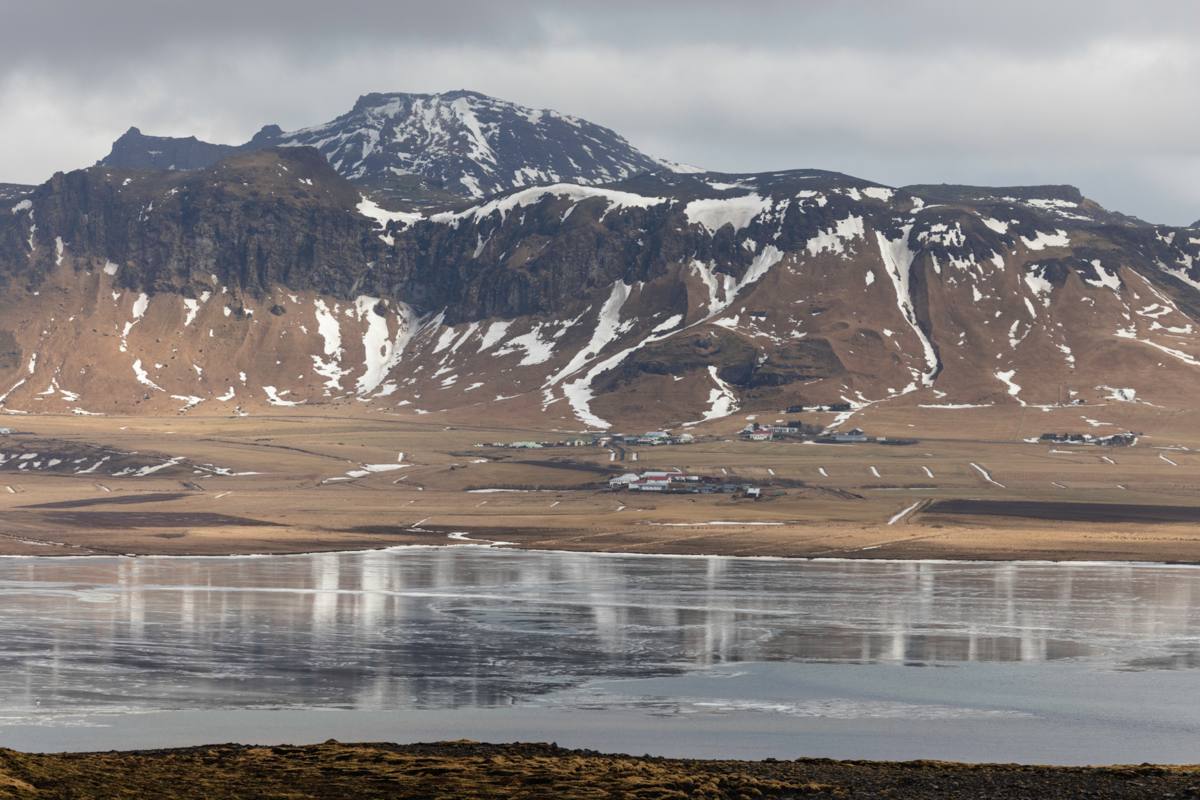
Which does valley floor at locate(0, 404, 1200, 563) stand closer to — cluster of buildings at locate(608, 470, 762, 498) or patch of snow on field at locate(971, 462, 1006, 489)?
patch of snow on field at locate(971, 462, 1006, 489)

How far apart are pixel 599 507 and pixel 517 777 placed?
117435 millimetres

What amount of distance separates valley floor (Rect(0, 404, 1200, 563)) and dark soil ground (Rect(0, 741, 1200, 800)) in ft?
246

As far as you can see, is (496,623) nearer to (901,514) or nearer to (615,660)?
(615,660)

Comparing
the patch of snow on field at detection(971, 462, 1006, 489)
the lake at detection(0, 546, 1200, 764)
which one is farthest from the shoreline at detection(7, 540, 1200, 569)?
the patch of snow on field at detection(971, 462, 1006, 489)

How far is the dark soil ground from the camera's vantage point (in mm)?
36438

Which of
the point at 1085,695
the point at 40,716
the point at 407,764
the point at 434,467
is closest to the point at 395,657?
the point at 40,716

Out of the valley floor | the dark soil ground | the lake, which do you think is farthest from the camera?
the valley floor

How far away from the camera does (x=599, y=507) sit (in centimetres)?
15588

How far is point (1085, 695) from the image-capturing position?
55562 mm

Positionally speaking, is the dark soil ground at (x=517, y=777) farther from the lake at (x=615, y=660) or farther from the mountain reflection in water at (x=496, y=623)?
the mountain reflection in water at (x=496, y=623)

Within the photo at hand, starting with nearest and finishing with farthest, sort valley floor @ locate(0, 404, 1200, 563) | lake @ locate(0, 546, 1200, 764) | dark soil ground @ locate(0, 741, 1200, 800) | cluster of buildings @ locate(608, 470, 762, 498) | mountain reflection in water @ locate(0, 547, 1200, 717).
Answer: dark soil ground @ locate(0, 741, 1200, 800) → lake @ locate(0, 546, 1200, 764) → mountain reflection in water @ locate(0, 547, 1200, 717) → valley floor @ locate(0, 404, 1200, 563) → cluster of buildings @ locate(608, 470, 762, 498)

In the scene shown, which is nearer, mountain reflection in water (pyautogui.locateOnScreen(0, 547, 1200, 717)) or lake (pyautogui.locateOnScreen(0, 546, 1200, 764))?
lake (pyautogui.locateOnScreen(0, 546, 1200, 764))

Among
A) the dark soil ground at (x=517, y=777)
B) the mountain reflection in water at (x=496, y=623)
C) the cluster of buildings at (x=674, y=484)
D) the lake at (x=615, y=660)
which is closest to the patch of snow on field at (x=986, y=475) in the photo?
the cluster of buildings at (x=674, y=484)

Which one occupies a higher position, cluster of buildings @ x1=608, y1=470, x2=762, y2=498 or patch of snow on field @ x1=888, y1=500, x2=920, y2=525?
cluster of buildings @ x1=608, y1=470, x2=762, y2=498
